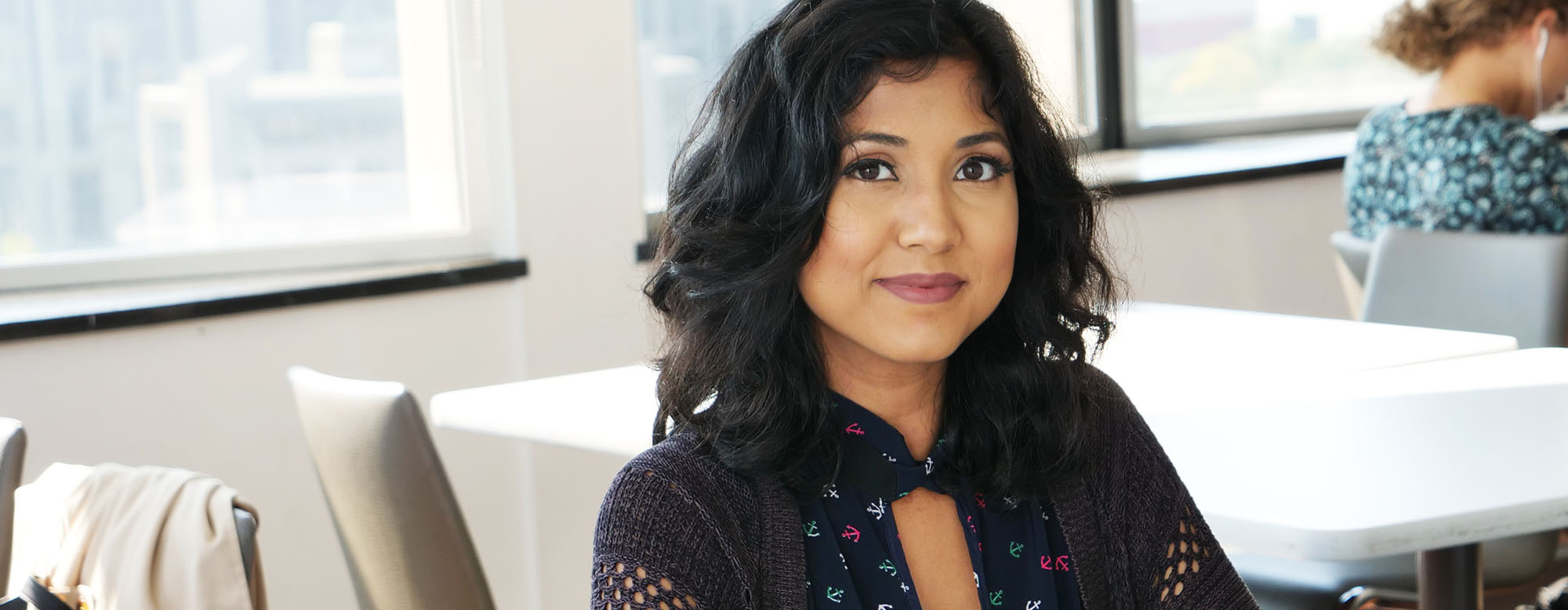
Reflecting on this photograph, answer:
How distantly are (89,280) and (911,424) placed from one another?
1.83 metres

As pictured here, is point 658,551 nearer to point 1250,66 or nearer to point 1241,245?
point 1241,245

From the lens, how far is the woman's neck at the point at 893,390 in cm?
117

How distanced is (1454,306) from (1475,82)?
80cm

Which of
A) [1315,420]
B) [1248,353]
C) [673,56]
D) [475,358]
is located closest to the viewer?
[1315,420]

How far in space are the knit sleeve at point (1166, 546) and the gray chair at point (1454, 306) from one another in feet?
2.90

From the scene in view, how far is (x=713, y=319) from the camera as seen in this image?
114 centimetres

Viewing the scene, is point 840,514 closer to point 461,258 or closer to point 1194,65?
point 461,258

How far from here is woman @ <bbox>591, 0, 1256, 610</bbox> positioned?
1076 mm

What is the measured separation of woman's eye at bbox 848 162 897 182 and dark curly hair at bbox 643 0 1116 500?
2cm

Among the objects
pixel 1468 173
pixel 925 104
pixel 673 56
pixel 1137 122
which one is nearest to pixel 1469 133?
pixel 1468 173

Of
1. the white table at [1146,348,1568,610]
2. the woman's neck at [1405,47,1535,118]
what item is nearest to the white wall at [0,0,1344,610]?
the white table at [1146,348,1568,610]

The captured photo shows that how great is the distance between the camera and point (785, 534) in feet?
3.50

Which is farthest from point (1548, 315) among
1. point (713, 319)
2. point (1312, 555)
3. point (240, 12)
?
point (240, 12)

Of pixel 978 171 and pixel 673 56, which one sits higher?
pixel 673 56
